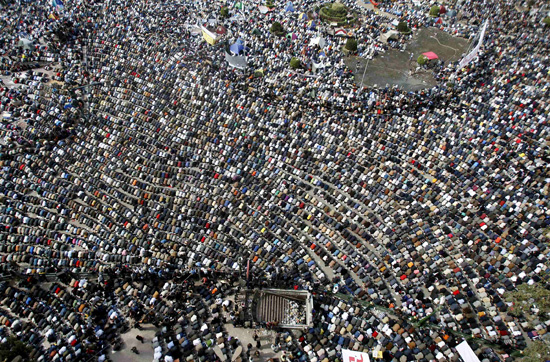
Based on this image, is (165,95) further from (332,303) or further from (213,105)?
(332,303)

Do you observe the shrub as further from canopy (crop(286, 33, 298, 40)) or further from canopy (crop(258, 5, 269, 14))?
canopy (crop(258, 5, 269, 14))

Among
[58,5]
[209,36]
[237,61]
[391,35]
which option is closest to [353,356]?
[237,61]

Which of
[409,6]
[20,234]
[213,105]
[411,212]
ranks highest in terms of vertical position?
[409,6]

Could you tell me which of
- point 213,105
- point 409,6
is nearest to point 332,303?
point 213,105

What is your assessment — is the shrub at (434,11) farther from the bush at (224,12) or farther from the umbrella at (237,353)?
the umbrella at (237,353)

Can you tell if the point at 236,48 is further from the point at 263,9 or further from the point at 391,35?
the point at 391,35

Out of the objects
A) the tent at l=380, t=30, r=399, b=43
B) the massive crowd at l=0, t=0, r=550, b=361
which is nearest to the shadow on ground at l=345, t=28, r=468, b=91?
the massive crowd at l=0, t=0, r=550, b=361

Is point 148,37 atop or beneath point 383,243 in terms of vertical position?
atop
